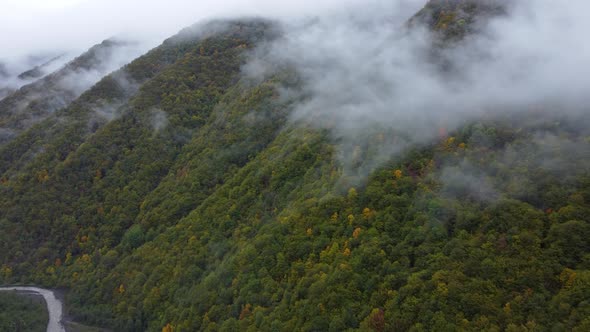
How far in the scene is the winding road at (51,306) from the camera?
4820 inches

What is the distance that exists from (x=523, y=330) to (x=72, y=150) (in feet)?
601

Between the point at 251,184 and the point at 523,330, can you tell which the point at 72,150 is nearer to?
the point at 251,184

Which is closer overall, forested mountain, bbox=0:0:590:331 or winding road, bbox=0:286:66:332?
forested mountain, bbox=0:0:590:331

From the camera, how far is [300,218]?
333 ft

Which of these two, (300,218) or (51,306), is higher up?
(300,218)

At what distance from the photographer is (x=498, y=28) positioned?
136 metres

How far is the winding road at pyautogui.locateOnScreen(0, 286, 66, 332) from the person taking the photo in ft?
402

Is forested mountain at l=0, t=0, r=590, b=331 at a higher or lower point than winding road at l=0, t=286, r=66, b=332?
higher

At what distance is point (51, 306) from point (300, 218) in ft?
291

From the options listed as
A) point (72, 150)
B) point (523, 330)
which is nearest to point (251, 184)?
point (523, 330)

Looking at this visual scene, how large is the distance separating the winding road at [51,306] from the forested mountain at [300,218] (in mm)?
4196

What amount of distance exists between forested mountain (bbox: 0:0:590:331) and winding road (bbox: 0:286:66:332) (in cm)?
420

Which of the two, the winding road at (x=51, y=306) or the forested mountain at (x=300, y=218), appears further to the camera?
the winding road at (x=51, y=306)

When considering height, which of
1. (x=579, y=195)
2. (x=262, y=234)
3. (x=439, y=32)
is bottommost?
(x=262, y=234)
